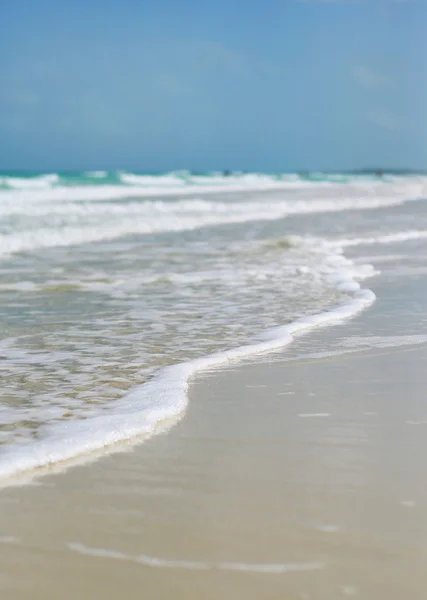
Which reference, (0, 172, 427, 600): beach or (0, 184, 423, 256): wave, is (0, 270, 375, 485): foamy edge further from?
(0, 184, 423, 256): wave

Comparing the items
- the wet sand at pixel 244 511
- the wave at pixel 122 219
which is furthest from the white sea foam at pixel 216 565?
the wave at pixel 122 219

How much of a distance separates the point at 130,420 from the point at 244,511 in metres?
0.97

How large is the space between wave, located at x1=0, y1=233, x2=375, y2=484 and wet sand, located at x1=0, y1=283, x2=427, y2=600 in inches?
4.3

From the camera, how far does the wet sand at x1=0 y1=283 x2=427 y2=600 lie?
6.63 ft

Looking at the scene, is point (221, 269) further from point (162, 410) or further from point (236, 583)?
point (236, 583)

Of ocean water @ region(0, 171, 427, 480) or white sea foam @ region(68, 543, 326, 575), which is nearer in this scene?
white sea foam @ region(68, 543, 326, 575)

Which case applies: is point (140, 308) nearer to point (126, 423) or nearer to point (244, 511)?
point (126, 423)

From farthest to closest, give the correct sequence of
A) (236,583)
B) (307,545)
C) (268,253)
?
(268,253), (307,545), (236,583)

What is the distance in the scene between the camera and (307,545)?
7.24 feet

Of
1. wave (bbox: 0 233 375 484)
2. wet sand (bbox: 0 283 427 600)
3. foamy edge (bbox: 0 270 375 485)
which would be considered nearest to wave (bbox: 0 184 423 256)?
wave (bbox: 0 233 375 484)

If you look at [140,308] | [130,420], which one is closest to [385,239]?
[140,308]

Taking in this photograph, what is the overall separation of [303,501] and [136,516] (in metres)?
0.47

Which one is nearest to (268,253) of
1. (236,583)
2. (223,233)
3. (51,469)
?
(223,233)

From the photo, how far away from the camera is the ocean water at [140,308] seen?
11.3 ft
